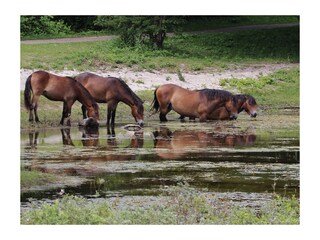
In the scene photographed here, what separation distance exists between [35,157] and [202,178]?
11.8 ft

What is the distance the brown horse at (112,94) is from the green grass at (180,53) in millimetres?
3070

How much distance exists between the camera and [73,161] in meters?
16.4

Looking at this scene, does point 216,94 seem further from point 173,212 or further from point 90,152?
Answer: point 173,212

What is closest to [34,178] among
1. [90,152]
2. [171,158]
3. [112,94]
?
[90,152]

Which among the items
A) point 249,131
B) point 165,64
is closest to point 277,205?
point 249,131

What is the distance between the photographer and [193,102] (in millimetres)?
23875

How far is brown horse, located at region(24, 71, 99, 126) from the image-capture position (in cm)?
2202

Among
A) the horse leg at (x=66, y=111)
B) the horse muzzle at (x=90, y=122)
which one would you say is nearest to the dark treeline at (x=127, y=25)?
the horse leg at (x=66, y=111)

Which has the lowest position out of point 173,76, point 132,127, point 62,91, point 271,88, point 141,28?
point 132,127

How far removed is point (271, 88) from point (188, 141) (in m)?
8.98

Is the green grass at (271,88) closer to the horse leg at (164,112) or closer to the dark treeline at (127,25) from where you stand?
the horse leg at (164,112)

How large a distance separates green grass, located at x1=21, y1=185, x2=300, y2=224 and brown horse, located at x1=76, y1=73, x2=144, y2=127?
9.85 m
